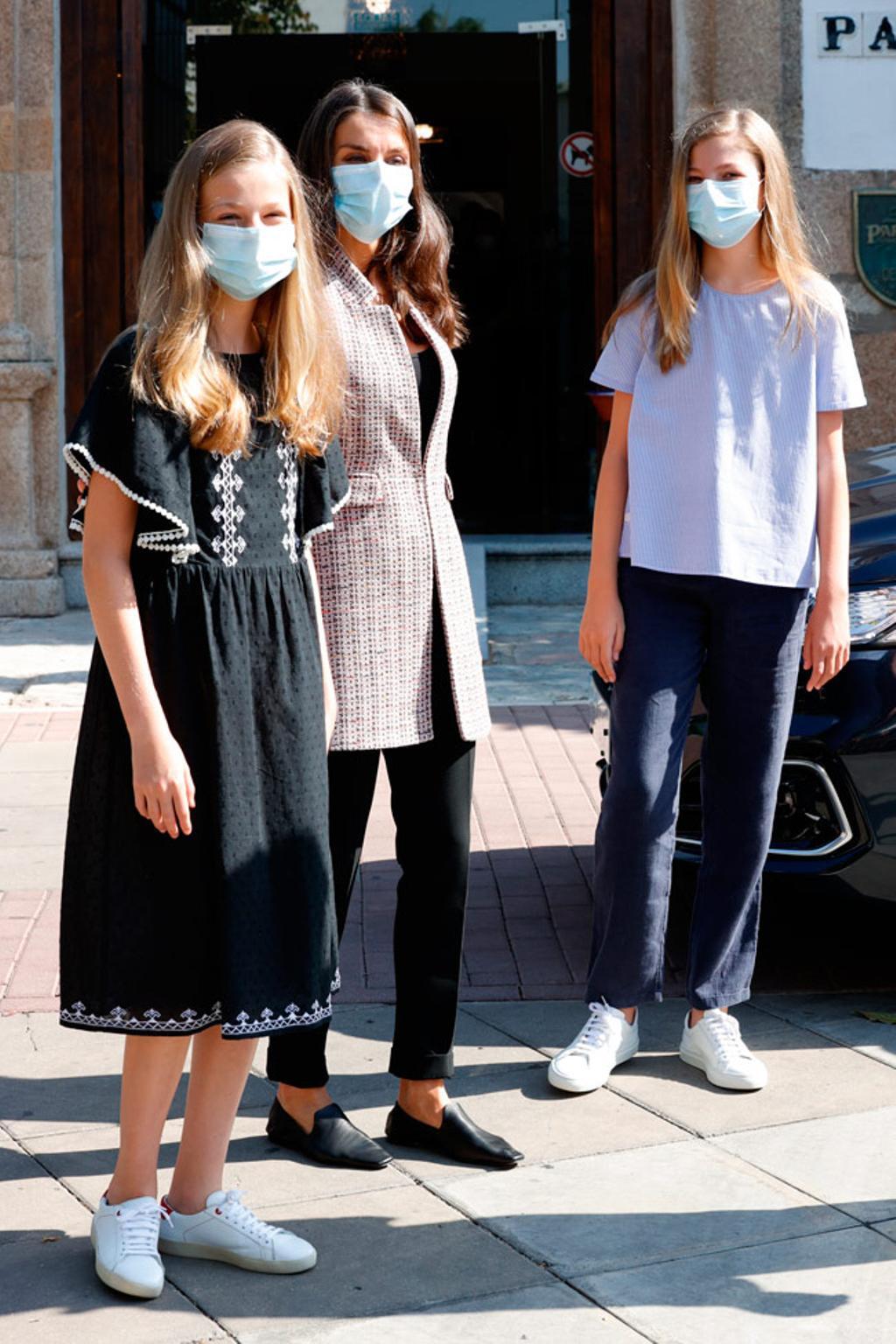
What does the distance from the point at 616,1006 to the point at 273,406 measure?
61.6 inches

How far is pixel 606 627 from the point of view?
3.90 m

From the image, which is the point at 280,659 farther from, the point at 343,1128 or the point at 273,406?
the point at 343,1128

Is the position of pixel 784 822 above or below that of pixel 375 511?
below

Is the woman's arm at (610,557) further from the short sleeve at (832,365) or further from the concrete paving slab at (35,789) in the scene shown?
the concrete paving slab at (35,789)

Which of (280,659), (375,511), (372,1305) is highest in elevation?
(375,511)

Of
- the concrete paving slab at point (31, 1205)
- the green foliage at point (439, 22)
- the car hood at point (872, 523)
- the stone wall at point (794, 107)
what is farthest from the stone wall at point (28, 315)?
the concrete paving slab at point (31, 1205)

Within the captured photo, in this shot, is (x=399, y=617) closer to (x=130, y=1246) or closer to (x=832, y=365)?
(x=832, y=365)

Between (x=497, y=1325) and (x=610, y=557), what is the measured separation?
5.28 ft

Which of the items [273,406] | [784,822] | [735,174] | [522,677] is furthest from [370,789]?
[522,677]

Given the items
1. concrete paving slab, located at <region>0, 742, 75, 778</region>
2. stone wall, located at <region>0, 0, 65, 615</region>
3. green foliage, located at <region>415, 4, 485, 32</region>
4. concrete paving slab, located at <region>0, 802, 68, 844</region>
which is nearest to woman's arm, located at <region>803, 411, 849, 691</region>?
concrete paving slab, located at <region>0, 802, 68, 844</region>

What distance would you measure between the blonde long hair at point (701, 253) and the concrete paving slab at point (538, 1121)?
1.49 metres

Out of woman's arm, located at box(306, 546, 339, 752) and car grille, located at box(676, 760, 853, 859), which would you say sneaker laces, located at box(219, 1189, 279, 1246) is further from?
car grille, located at box(676, 760, 853, 859)

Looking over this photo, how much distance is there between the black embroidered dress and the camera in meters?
2.99

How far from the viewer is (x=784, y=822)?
4.29 metres
